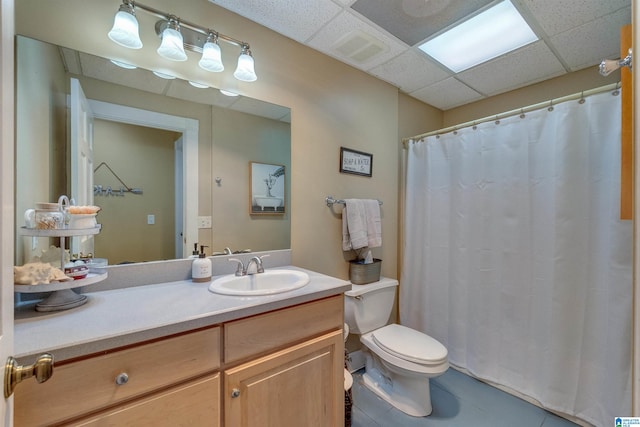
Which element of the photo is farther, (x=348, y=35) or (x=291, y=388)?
(x=348, y=35)

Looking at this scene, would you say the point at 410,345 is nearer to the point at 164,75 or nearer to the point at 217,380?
the point at 217,380

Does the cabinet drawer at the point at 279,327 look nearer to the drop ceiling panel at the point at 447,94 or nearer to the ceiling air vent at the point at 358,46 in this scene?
the ceiling air vent at the point at 358,46

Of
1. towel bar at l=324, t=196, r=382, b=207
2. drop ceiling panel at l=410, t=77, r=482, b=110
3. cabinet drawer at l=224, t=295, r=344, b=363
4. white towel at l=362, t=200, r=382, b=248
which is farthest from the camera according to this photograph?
drop ceiling panel at l=410, t=77, r=482, b=110

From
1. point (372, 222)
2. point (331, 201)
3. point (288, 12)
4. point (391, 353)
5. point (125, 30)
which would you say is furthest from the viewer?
point (372, 222)

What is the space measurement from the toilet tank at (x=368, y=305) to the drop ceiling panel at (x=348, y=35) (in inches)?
61.0

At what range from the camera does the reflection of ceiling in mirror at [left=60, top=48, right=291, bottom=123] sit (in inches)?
42.7

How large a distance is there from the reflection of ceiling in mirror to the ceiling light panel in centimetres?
107

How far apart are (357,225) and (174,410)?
1.36m

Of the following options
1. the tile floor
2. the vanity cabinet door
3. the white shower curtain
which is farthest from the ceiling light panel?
the tile floor

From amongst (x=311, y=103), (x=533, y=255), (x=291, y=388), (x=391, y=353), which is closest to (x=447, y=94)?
(x=311, y=103)

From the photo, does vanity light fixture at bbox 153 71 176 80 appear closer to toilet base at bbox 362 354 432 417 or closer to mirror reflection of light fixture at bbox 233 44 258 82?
mirror reflection of light fixture at bbox 233 44 258 82

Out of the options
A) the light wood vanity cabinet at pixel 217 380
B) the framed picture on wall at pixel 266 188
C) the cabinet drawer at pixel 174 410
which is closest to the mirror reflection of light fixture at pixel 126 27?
the framed picture on wall at pixel 266 188

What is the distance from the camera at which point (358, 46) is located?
5.57 ft

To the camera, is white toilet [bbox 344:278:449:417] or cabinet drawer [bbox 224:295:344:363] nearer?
cabinet drawer [bbox 224:295:344:363]
